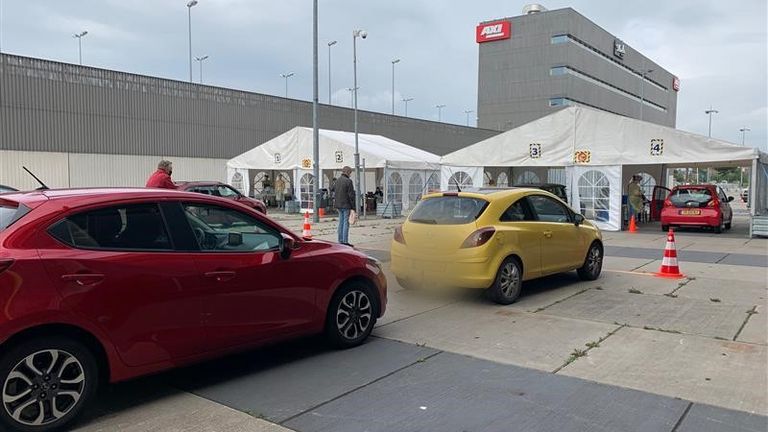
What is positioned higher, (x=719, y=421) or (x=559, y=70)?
(x=559, y=70)

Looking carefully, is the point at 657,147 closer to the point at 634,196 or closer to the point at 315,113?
the point at 634,196

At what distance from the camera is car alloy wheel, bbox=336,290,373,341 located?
221 inches

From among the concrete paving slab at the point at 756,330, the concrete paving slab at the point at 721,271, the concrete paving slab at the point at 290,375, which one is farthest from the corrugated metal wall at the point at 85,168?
the concrete paving slab at the point at 756,330

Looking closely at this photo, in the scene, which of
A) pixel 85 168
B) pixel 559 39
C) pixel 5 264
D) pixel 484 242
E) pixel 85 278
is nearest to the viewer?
pixel 5 264

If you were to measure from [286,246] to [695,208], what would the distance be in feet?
56.1

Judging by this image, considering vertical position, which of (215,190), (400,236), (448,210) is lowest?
(400,236)

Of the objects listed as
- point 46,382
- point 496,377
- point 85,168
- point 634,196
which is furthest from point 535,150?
point 85,168

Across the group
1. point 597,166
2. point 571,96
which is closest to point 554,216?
point 597,166

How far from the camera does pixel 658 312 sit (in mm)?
7254

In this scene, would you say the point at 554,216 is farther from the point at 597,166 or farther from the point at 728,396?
the point at 597,166

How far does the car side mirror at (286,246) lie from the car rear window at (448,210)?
3068mm

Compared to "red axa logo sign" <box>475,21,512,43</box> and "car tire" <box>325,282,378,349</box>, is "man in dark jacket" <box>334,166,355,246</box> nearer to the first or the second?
"car tire" <box>325,282,378,349</box>

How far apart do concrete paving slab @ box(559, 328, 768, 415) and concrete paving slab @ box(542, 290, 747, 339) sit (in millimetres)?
489

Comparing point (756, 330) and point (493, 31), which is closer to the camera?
point (756, 330)
